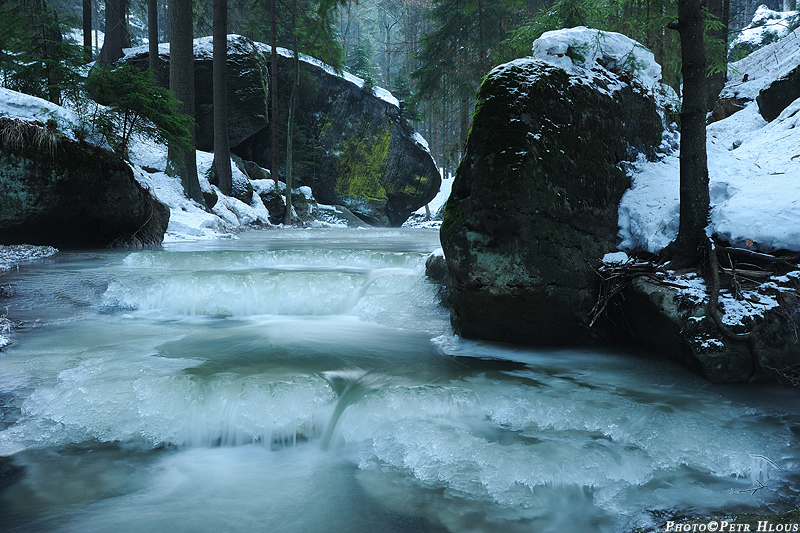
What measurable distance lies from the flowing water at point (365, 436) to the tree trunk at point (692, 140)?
1188 mm

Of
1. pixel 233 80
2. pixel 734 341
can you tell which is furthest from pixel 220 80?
pixel 734 341

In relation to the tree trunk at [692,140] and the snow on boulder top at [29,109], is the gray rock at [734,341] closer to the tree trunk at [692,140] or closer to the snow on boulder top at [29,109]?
the tree trunk at [692,140]

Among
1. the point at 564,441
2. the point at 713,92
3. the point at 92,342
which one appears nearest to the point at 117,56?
the point at 92,342

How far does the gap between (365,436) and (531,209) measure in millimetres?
2388

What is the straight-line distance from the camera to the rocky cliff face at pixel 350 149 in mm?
24688

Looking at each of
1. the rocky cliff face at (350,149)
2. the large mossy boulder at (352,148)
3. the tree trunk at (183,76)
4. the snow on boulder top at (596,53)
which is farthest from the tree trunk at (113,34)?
the snow on boulder top at (596,53)

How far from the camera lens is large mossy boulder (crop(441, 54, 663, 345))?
14.8 ft

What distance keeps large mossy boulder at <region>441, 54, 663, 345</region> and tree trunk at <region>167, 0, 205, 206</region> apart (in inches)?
449

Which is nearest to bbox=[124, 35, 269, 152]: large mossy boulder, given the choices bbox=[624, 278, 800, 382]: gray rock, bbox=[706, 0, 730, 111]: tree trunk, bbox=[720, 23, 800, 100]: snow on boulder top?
bbox=[706, 0, 730, 111]: tree trunk

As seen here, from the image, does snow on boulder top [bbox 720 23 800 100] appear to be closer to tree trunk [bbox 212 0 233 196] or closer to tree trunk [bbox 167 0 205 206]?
tree trunk [bbox 167 0 205 206]

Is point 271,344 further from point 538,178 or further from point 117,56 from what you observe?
point 117,56

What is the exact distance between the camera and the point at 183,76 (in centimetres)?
1449

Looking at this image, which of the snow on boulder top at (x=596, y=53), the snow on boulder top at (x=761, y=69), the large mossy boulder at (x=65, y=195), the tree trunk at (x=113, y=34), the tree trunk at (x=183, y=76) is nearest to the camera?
the snow on boulder top at (x=596, y=53)

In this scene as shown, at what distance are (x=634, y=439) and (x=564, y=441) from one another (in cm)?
44
